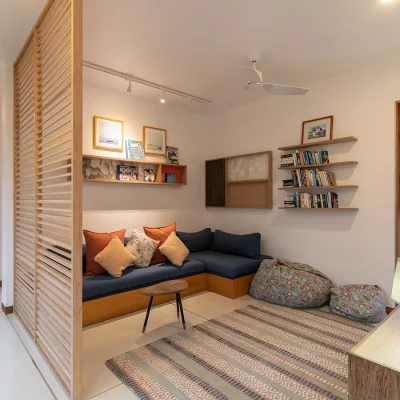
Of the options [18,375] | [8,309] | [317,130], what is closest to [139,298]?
[18,375]

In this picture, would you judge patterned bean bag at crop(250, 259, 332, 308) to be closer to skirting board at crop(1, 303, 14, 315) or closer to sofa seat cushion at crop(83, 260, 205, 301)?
sofa seat cushion at crop(83, 260, 205, 301)

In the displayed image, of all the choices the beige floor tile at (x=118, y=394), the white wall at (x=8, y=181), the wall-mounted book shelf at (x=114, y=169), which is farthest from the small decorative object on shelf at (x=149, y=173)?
the beige floor tile at (x=118, y=394)

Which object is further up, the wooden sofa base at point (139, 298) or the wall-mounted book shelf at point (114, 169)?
the wall-mounted book shelf at point (114, 169)

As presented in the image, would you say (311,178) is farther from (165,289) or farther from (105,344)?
(105,344)

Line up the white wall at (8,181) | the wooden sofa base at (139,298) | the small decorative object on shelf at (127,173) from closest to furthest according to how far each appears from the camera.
Result: the wooden sofa base at (139,298), the white wall at (8,181), the small decorative object on shelf at (127,173)

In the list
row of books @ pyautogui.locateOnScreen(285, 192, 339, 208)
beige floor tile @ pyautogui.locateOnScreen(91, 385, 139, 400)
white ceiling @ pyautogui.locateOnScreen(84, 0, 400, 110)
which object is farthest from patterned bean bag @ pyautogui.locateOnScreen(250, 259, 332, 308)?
white ceiling @ pyautogui.locateOnScreen(84, 0, 400, 110)

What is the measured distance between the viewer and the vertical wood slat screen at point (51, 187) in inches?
68.7

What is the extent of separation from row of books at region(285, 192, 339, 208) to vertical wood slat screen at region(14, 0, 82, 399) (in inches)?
109

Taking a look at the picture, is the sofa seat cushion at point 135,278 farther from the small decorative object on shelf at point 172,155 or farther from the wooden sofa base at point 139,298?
the small decorative object on shelf at point 172,155

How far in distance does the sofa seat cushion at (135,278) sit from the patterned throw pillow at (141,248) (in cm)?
10

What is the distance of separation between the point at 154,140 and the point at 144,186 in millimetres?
759

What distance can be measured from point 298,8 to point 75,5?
1707mm

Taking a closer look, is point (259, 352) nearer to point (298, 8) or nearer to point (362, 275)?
point (362, 275)

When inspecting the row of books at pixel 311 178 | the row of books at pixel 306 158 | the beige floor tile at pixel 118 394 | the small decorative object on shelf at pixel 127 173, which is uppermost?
the row of books at pixel 306 158
